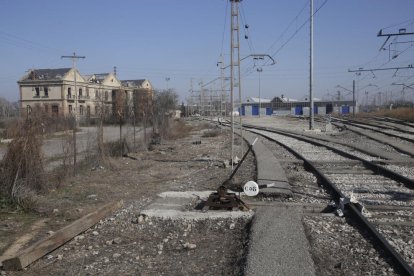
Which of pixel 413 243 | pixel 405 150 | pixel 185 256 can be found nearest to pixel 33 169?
pixel 185 256

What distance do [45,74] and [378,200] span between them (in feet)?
312

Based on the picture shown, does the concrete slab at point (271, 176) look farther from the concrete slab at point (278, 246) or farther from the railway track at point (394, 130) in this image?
the railway track at point (394, 130)

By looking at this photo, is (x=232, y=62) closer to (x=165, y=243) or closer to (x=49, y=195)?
(x=49, y=195)

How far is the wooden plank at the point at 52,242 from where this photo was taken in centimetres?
581

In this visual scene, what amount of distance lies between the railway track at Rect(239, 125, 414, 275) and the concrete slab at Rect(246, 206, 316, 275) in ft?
3.44

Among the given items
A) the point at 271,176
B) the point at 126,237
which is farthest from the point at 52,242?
the point at 271,176

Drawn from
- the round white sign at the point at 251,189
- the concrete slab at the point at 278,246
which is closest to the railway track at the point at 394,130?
the round white sign at the point at 251,189

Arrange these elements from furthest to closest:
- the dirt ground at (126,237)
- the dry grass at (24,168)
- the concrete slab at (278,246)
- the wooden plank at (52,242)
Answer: the dry grass at (24,168), the dirt ground at (126,237), the wooden plank at (52,242), the concrete slab at (278,246)

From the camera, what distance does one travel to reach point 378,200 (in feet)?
31.9

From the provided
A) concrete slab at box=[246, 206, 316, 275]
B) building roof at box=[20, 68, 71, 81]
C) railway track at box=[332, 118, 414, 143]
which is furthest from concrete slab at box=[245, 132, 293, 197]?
building roof at box=[20, 68, 71, 81]

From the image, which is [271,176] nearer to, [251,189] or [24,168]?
[251,189]

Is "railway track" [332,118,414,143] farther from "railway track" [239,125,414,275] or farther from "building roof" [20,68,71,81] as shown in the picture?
"building roof" [20,68,71,81]

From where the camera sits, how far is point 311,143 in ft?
86.7

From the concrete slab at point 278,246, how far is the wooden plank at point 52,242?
271 centimetres
